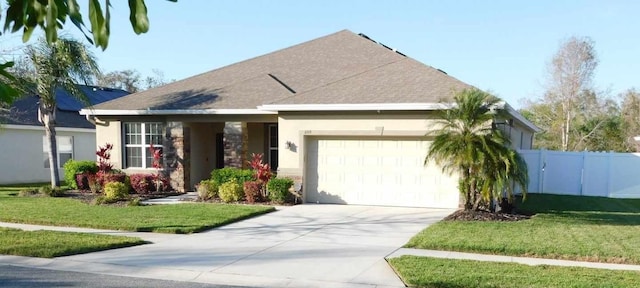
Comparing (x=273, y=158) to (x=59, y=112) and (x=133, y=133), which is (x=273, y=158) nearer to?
(x=133, y=133)

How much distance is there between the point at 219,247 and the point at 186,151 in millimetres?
9165

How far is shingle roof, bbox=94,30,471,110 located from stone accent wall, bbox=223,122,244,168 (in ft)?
2.44

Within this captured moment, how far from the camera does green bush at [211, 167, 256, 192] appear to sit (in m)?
14.9

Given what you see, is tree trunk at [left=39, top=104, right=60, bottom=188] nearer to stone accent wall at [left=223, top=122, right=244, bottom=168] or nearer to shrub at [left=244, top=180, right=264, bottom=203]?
stone accent wall at [left=223, top=122, right=244, bottom=168]

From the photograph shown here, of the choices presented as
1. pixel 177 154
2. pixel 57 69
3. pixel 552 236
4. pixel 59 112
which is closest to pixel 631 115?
pixel 552 236

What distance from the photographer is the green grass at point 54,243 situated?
8031mm

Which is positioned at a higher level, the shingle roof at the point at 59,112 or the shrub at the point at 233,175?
the shingle roof at the point at 59,112

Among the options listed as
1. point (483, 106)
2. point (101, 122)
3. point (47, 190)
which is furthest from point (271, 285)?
point (101, 122)

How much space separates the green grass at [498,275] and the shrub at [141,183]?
37.8 ft

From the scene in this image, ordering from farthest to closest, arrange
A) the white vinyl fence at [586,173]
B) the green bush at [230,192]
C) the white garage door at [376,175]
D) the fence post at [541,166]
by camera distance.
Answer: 1. the fence post at [541,166]
2. the white vinyl fence at [586,173]
3. the green bush at [230,192]
4. the white garage door at [376,175]

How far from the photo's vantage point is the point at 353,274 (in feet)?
22.5

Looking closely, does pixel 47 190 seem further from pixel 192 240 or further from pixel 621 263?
pixel 621 263

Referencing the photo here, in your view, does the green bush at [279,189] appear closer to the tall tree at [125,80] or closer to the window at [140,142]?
the window at [140,142]

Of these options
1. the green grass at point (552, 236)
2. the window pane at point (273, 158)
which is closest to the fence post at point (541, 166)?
the green grass at point (552, 236)
